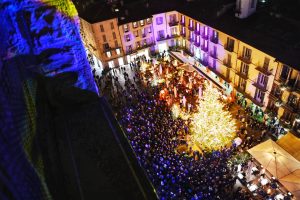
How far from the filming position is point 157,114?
88.4ft

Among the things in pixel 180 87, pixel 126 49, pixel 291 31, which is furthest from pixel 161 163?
pixel 126 49

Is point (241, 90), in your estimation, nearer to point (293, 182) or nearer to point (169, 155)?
point (169, 155)

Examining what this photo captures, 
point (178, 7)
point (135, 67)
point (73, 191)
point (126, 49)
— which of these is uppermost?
point (73, 191)

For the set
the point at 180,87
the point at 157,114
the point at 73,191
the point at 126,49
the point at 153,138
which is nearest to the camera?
the point at 73,191

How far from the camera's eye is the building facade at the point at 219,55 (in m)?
23.4

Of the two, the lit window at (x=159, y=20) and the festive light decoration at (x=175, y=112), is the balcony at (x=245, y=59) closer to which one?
the festive light decoration at (x=175, y=112)

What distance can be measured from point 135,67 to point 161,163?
22094 millimetres

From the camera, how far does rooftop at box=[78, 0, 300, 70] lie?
928 inches

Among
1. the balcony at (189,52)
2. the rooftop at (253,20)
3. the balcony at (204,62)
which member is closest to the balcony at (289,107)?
the rooftop at (253,20)

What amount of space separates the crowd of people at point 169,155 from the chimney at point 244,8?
10130 millimetres

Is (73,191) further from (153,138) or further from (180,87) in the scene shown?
Answer: (180,87)

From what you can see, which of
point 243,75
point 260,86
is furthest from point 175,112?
point 260,86

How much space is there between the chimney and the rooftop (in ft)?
1.47

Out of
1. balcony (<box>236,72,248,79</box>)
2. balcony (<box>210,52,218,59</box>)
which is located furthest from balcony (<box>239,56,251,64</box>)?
balcony (<box>210,52,218,59</box>)
